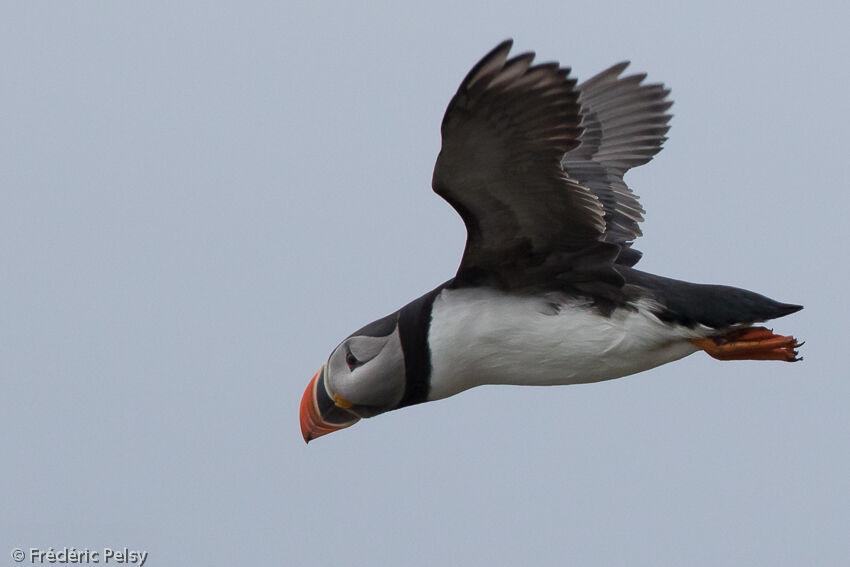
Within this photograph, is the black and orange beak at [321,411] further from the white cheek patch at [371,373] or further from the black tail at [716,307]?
→ the black tail at [716,307]

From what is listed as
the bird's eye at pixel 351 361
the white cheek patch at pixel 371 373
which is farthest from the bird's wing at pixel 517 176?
the bird's eye at pixel 351 361

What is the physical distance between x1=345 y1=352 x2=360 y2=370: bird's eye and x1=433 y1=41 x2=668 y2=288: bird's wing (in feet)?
2.45

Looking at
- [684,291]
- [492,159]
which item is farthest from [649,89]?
[492,159]

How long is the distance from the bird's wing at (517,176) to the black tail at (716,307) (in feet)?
1.17

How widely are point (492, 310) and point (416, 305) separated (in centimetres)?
44

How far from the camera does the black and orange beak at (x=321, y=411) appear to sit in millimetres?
6965

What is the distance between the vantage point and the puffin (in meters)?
6.02

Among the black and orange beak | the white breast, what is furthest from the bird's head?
the white breast

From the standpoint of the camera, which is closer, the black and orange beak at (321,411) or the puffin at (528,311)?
the puffin at (528,311)

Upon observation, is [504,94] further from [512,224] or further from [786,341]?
[786,341]

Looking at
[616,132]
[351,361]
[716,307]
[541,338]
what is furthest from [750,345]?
[351,361]

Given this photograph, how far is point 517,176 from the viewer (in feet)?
19.6

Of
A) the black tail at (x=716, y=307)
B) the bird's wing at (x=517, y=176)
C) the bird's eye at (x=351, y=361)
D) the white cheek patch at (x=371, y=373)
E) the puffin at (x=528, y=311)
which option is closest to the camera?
the bird's wing at (x=517, y=176)

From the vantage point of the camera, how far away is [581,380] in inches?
262
